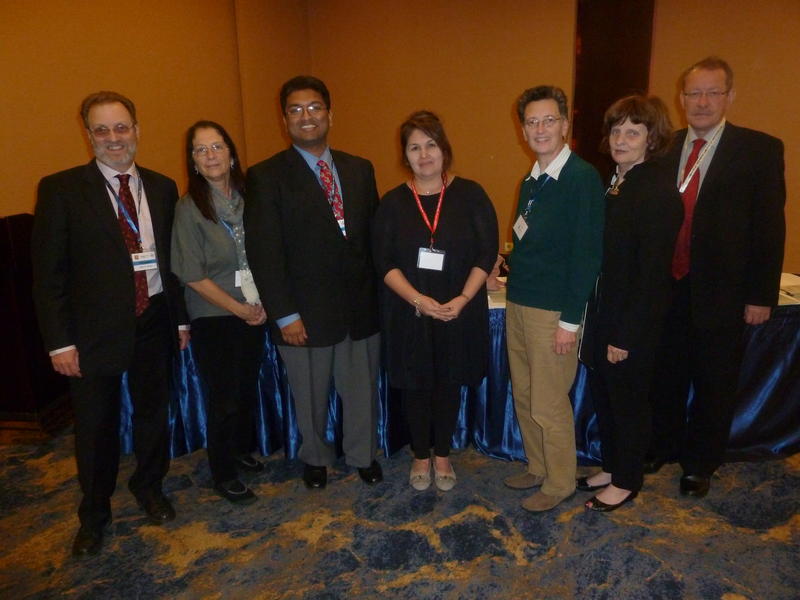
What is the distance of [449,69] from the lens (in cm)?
477

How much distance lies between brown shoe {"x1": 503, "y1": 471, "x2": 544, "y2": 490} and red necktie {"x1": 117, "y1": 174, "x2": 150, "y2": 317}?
1586mm

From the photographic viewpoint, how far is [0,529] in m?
2.11

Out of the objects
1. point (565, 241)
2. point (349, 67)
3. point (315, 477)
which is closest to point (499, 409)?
point (315, 477)

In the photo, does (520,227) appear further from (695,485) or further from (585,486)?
(695,485)

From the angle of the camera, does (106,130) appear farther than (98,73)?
No

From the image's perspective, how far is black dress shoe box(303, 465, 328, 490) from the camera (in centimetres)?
232

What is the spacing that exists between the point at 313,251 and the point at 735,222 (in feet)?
4.83

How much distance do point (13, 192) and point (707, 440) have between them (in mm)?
3701

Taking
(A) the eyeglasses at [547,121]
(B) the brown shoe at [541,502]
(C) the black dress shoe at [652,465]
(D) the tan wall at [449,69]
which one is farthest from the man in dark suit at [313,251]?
(D) the tan wall at [449,69]

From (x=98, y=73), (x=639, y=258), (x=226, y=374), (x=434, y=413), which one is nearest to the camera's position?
(x=639, y=258)

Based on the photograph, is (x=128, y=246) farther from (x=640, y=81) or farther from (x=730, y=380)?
(x=640, y=81)

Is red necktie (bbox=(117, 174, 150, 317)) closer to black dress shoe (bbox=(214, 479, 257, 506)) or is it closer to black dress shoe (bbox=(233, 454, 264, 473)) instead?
black dress shoe (bbox=(214, 479, 257, 506))

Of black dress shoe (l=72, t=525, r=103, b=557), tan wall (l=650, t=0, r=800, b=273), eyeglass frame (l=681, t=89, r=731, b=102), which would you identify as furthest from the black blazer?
tan wall (l=650, t=0, r=800, b=273)

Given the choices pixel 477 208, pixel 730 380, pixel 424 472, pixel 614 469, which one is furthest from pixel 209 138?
pixel 730 380
